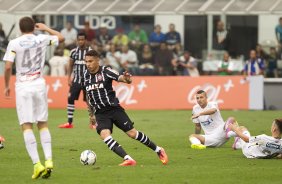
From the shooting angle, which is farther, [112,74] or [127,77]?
[112,74]

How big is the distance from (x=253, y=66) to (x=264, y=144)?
1624 centimetres

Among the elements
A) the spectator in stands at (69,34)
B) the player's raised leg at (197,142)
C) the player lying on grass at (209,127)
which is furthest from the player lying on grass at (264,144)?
the spectator in stands at (69,34)

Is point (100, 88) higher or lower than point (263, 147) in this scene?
higher

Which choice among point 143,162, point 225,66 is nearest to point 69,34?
point 225,66

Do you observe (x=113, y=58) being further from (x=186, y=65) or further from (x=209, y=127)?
(x=209, y=127)

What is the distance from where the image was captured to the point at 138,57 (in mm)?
33062

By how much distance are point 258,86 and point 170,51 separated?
13.4 feet

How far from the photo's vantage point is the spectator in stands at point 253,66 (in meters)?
31.1

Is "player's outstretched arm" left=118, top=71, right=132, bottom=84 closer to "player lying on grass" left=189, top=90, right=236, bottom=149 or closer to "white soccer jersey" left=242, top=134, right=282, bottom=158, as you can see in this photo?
"white soccer jersey" left=242, top=134, right=282, bottom=158

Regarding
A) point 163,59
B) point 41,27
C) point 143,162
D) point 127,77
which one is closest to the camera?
point 41,27

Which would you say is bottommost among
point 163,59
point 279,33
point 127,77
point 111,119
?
point 163,59

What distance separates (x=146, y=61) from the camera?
32.8 metres

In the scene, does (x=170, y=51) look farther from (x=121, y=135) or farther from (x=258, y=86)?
(x=121, y=135)

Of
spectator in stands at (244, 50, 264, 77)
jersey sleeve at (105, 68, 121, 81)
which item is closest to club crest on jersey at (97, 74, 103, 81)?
jersey sleeve at (105, 68, 121, 81)
